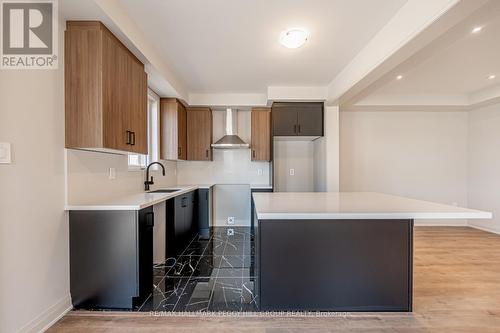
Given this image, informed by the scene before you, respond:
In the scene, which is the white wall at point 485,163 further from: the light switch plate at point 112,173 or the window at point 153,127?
the light switch plate at point 112,173

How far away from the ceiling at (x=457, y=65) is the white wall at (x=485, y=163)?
670mm

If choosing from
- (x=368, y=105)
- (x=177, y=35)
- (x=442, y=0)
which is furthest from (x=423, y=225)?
(x=177, y=35)

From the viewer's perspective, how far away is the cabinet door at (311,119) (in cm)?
435

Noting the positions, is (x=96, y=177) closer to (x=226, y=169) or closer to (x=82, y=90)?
(x=82, y=90)

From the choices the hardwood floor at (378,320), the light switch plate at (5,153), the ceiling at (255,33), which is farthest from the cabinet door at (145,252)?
the ceiling at (255,33)

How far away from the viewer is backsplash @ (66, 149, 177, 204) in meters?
2.13

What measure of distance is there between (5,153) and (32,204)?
1.25ft

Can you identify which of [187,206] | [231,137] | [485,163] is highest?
[231,137]

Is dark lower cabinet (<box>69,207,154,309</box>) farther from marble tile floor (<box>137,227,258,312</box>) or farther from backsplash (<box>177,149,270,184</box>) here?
backsplash (<box>177,149,270,184</box>)

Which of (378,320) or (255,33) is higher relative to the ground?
(255,33)

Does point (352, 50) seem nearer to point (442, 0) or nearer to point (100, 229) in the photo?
point (442, 0)

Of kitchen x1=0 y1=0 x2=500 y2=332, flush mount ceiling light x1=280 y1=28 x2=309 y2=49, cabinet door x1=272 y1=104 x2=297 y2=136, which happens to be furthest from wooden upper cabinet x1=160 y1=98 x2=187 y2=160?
flush mount ceiling light x1=280 y1=28 x2=309 y2=49

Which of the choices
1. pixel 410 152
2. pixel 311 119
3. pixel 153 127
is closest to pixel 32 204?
pixel 153 127

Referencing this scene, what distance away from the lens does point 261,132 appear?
477 centimetres
